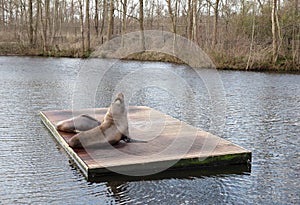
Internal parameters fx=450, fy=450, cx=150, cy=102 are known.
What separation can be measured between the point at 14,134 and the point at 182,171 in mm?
3807

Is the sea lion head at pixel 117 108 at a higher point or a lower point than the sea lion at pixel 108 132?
higher

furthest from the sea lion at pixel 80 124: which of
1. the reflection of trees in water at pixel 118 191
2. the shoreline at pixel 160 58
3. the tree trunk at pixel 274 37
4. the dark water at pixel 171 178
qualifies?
the tree trunk at pixel 274 37

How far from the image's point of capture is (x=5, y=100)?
1339 cm

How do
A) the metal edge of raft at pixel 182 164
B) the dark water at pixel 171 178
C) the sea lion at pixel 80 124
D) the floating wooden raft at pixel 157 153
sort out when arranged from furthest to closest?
1. the sea lion at pixel 80 124
2. the floating wooden raft at pixel 157 153
3. the metal edge of raft at pixel 182 164
4. the dark water at pixel 171 178

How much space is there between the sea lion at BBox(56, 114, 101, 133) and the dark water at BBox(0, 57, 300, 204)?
0.42 meters

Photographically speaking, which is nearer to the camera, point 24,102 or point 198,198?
point 198,198

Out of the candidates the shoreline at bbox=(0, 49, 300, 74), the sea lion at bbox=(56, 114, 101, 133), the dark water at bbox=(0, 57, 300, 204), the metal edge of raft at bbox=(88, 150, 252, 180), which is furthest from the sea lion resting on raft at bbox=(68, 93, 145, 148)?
the shoreline at bbox=(0, 49, 300, 74)

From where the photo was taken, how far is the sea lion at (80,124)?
8.40 m

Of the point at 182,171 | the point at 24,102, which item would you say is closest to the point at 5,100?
the point at 24,102

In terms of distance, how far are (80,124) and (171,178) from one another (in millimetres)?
2529

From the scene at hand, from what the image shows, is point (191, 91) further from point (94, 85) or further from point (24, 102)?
point (24, 102)

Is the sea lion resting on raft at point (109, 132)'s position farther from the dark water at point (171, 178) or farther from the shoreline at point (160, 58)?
the shoreline at point (160, 58)

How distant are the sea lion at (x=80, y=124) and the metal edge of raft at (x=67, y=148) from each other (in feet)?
0.77

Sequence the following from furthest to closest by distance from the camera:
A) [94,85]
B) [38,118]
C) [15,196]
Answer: [94,85]
[38,118]
[15,196]
